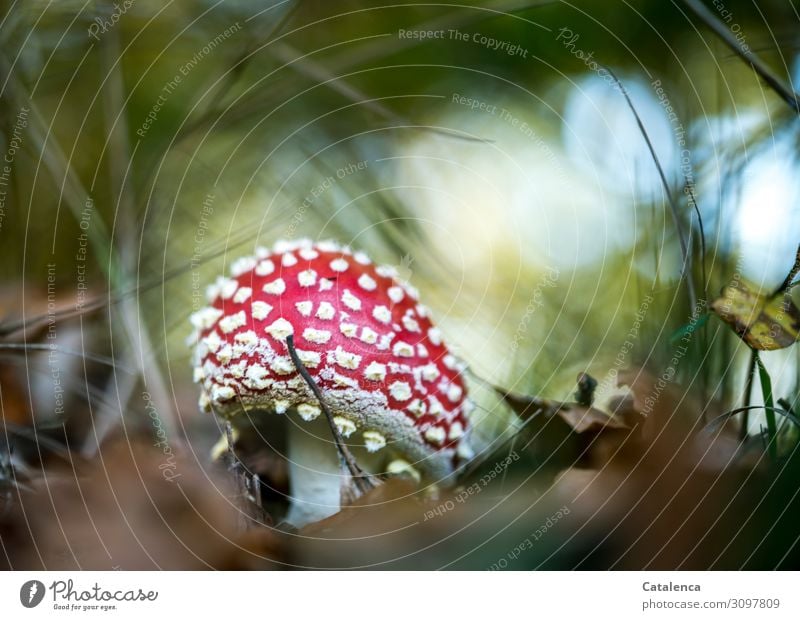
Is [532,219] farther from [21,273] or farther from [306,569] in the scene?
[21,273]

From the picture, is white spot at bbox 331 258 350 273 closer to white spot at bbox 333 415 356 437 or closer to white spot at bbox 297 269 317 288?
white spot at bbox 297 269 317 288

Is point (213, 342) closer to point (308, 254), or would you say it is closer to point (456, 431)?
point (308, 254)

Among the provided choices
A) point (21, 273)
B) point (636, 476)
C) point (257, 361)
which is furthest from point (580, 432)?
point (21, 273)

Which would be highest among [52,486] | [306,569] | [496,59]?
[496,59]

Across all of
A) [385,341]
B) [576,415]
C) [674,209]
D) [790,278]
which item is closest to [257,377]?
[385,341]

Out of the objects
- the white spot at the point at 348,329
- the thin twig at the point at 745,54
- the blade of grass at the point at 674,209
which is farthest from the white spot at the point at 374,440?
the thin twig at the point at 745,54

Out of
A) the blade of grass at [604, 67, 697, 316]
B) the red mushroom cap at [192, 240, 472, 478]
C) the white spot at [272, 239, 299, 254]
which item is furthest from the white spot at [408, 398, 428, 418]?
the blade of grass at [604, 67, 697, 316]
